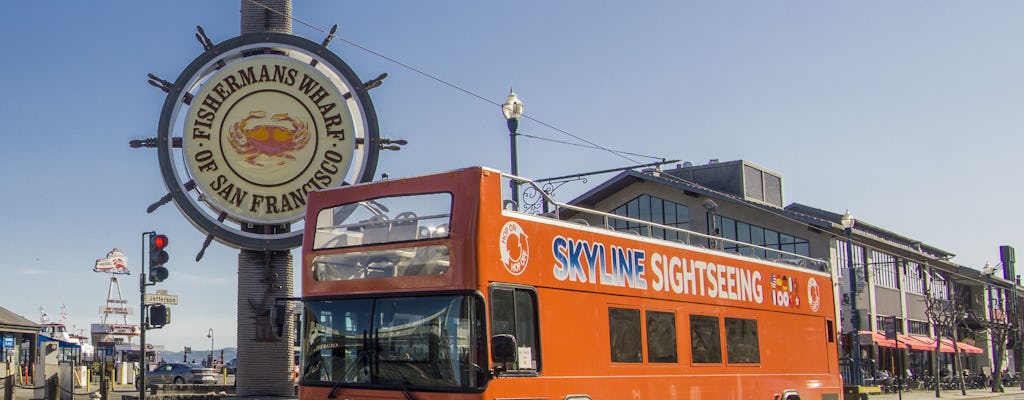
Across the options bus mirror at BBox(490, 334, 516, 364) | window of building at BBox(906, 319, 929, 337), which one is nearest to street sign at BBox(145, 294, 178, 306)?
bus mirror at BBox(490, 334, 516, 364)

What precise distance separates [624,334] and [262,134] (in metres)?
13.8

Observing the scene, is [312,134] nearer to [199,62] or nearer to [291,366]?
[199,62]

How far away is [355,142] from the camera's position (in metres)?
24.4

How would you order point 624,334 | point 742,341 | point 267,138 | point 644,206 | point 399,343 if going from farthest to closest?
1. point 644,206
2. point 267,138
3. point 742,341
4. point 624,334
5. point 399,343

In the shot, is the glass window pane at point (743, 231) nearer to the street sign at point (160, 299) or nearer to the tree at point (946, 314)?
the tree at point (946, 314)

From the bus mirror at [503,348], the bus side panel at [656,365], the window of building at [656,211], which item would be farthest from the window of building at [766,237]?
the bus mirror at [503,348]

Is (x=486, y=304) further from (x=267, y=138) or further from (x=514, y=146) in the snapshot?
(x=267, y=138)

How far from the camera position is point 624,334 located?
1282 centimetres

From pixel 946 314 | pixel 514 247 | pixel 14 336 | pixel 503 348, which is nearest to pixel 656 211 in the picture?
pixel 946 314

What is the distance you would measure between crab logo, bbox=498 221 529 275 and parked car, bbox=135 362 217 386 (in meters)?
39.1

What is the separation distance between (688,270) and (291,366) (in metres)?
12.8

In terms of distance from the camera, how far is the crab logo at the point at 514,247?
1109 centimetres

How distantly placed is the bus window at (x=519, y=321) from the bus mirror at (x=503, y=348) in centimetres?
35

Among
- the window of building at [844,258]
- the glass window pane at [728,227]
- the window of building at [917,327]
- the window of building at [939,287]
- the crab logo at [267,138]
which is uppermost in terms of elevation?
the glass window pane at [728,227]
